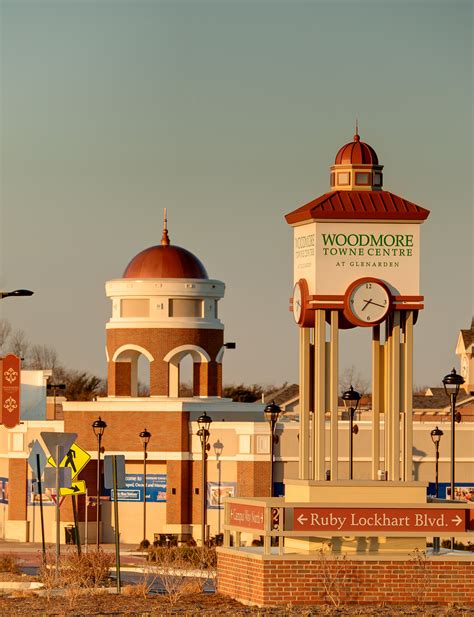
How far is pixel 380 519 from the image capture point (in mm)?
31031

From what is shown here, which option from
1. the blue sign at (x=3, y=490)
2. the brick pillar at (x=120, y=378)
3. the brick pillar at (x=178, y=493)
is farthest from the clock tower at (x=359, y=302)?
the blue sign at (x=3, y=490)

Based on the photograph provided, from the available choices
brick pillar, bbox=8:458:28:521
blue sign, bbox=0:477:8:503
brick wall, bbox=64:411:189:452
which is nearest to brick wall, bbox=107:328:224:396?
brick wall, bbox=64:411:189:452

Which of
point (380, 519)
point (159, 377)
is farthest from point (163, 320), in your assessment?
point (380, 519)

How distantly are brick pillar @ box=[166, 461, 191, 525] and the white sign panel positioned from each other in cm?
3236

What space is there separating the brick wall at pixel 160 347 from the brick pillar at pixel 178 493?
4.31 m

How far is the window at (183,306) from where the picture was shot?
6712cm

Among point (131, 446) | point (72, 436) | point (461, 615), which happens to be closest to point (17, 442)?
point (131, 446)

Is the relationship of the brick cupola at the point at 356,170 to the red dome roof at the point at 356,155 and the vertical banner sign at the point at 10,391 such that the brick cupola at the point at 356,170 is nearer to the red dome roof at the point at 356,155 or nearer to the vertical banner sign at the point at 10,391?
the red dome roof at the point at 356,155

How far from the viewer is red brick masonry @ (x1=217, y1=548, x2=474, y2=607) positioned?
3017cm

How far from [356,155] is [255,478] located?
98.4 feet

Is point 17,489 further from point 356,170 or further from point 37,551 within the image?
point 356,170

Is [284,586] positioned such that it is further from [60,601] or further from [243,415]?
[243,415]

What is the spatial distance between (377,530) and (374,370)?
3338 mm

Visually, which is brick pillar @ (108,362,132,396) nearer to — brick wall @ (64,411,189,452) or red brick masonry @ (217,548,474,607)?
brick wall @ (64,411,189,452)
